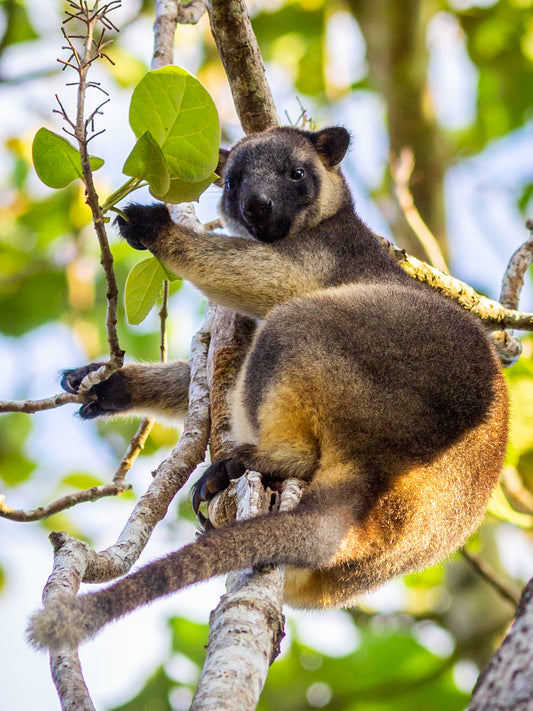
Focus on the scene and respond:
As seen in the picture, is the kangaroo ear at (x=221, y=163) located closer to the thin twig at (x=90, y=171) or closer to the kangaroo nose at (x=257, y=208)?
the kangaroo nose at (x=257, y=208)

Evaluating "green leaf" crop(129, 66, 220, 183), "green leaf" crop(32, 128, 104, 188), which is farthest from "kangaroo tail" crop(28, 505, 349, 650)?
"green leaf" crop(32, 128, 104, 188)

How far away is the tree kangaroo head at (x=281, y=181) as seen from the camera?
572cm

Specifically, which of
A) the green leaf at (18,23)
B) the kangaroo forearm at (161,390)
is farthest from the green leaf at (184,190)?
the green leaf at (18,23)

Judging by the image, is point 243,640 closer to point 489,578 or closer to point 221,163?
point 489,578

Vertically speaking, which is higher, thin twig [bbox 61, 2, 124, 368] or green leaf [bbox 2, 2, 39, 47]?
green leaf [bbox 2, 2, 39, 47]

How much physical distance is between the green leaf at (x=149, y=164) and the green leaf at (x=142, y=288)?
33.3 inches

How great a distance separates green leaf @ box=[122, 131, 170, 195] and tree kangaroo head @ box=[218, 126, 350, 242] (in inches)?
73.0

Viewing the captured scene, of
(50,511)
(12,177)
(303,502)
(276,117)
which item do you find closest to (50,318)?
(12,177)

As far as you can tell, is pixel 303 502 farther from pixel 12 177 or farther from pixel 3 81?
pixel 12 177

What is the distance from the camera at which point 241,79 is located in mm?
5457

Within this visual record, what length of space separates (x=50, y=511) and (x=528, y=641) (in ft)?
9.21

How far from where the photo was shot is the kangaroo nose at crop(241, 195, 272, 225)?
5.60m

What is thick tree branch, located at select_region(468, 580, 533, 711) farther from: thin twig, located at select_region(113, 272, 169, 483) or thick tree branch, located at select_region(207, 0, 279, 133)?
thick tree branch, located at select_region(207, 0, 279, 133)

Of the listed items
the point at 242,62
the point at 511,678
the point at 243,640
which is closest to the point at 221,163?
the point at 242,62
